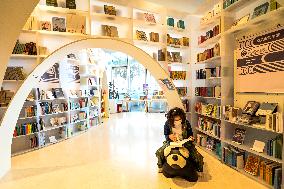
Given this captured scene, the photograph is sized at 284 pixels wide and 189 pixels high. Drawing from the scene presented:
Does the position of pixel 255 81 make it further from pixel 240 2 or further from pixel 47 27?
pixel 47 27

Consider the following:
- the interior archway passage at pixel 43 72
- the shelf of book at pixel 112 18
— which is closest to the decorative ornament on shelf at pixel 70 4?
the shelf of book at pixel 112 18

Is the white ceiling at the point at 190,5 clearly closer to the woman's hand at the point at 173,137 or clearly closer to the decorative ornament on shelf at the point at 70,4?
the decorative ornament on shelf at the point at 70,4

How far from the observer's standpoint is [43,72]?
4.68 meters

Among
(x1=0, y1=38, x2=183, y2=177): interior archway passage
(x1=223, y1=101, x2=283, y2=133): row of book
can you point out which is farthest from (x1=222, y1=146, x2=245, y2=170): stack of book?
(x1=0, y1=38, x2=183, y2=177): interior archway passage

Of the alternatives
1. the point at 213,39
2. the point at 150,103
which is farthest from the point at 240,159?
the point at 150,103

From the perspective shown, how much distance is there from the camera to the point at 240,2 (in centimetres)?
411

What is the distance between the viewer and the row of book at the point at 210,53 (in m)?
4.78

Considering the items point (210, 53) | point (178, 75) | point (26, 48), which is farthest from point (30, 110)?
point (210, 53)

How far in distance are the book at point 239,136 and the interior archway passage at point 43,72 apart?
1375mm

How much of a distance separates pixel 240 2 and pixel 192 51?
2.06 meters

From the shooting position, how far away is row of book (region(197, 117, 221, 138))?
480cm

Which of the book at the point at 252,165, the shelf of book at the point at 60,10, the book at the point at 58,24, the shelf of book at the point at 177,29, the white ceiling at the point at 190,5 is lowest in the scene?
the book at the point at 252,165

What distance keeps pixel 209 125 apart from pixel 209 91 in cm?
76

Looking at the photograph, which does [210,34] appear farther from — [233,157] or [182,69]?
[233,157]
